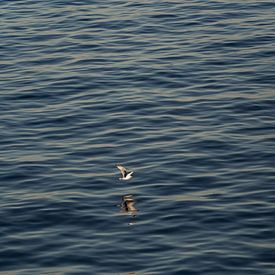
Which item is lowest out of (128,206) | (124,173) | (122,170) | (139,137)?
(128,206)

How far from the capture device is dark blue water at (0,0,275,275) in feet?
84.9

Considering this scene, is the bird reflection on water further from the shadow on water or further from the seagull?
the seagull

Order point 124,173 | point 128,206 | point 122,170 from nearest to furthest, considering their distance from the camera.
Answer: point 128,206 < point 122,170 < point 124,173

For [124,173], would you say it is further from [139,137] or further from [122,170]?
[139,137]

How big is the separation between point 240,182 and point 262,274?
539cm

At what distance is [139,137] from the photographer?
108 ft

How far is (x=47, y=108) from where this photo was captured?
1410 inches

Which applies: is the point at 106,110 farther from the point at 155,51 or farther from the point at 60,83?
the point at 155,51

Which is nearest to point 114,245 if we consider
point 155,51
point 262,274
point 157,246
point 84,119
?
point 157,246

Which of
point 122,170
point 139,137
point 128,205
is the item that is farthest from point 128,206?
point 139,137

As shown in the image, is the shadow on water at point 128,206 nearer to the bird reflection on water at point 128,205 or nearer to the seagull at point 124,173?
the bird reflection on water at point 128,205

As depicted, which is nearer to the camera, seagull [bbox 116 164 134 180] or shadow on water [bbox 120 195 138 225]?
shadow on water [bbox 120 195 138 225]

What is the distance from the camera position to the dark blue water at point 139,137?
84.9 feet

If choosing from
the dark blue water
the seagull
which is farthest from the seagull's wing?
the dark blue water
